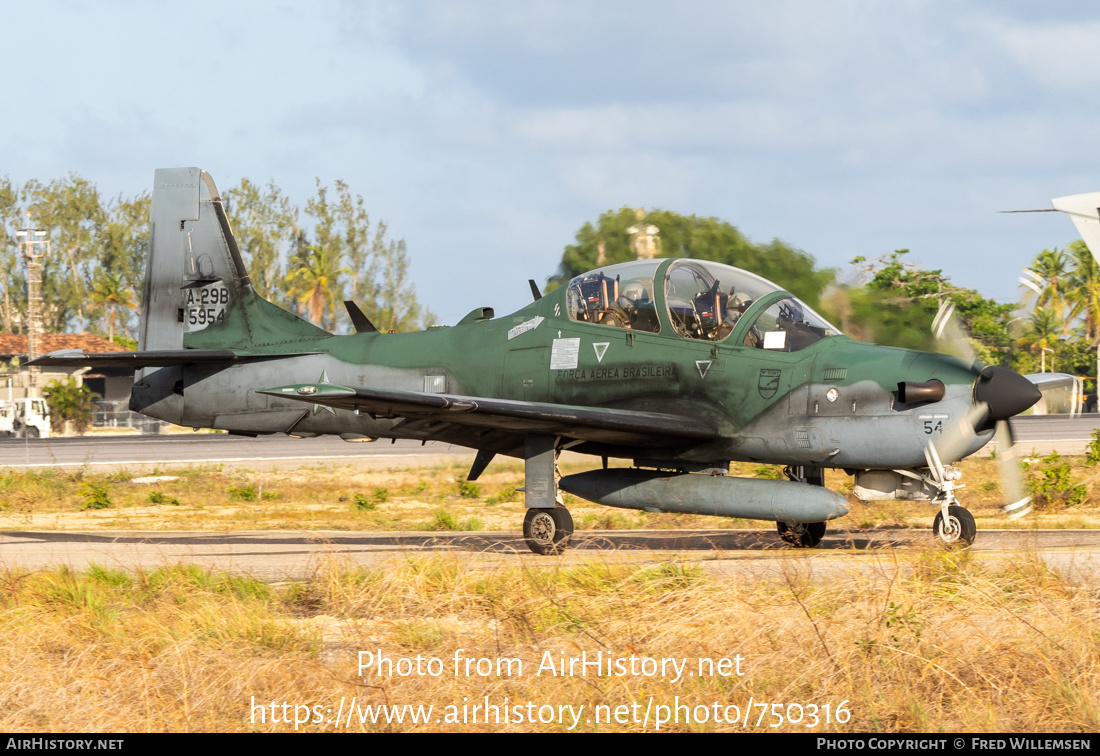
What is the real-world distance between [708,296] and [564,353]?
1863mm

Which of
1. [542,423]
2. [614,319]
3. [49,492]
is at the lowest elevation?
[49,492]

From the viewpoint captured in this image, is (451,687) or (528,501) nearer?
(451,687)

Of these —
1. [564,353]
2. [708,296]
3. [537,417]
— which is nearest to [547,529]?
[537,417]

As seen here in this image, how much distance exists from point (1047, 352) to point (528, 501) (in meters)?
74.8

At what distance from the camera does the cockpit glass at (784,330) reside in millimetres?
11438

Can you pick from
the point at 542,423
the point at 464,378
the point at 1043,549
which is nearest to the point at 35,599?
the point at 542,423

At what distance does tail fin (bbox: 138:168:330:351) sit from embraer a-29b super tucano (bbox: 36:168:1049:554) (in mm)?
1140

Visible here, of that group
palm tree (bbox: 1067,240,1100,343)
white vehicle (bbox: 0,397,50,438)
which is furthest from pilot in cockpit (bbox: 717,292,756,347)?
palm tree (bbox: 1067,240,1100,343)

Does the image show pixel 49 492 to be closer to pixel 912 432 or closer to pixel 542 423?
pixel 542 423

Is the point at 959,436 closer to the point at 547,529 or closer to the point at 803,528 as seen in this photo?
the point at 803,528

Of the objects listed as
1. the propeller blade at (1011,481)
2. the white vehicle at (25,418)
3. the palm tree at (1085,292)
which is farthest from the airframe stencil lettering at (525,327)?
the palm tree at (1085,292)

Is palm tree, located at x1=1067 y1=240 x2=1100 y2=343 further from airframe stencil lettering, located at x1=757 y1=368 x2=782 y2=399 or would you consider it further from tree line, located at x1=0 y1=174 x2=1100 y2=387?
airframe stencil lettering, located at x1=757 y1=368 x2=782 y2=399

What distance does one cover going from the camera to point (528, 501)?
12.1m

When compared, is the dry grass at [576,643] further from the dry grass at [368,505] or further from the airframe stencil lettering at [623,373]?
the dry grass at [368,505]
